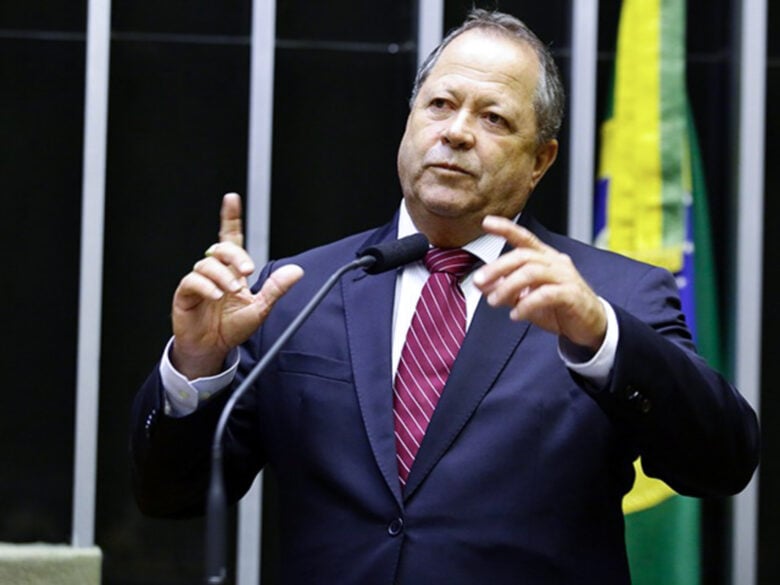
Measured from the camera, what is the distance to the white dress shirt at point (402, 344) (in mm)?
2393

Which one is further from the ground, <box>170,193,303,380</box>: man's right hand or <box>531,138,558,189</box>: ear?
<box>531,138,558,189</box>: ear

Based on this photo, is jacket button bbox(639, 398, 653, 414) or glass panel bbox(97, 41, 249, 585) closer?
jacket button bbox(639, 398, 653, 414)

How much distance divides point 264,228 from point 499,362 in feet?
9.04

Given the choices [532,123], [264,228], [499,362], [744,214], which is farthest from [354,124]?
[499,362]

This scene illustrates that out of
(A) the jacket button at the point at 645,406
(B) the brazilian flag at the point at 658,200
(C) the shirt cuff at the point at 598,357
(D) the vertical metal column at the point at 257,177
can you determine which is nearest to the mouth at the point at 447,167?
(C) the shirt cuff at the point at 598,357

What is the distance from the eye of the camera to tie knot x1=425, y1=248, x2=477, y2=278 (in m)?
2.81

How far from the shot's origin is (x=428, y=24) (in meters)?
5.39

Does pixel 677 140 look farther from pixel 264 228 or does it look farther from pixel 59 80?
pixel 59 80

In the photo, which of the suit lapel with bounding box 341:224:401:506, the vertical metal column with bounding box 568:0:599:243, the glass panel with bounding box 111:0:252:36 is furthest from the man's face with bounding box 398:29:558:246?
the glass panel with bounding box 111:0:252:36

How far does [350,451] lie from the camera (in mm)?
2645

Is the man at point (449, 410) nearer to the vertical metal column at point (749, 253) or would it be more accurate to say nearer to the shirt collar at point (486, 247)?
the shirt collar at point (486, 247)

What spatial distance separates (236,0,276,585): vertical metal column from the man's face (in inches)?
95.2

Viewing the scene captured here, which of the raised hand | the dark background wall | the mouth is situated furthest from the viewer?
the dark background wall

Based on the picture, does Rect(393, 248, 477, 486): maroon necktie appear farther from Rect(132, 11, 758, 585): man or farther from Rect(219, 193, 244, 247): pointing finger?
Rect(219, 193, 244, 247): pointing finger
